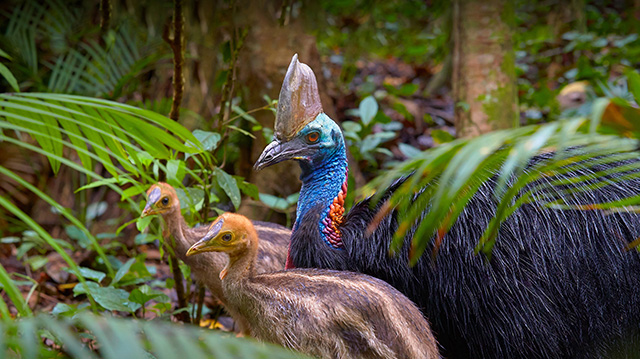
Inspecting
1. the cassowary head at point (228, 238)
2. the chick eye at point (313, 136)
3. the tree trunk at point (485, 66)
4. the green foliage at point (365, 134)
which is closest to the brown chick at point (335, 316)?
the cassowary head at point (228, 238)

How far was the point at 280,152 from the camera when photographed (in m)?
2.99

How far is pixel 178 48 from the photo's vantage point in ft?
10.6

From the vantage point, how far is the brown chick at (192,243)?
3215 millimetres

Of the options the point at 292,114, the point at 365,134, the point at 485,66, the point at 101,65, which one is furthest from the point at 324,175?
the point at 101,65

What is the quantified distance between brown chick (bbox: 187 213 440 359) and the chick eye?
0.69 meters

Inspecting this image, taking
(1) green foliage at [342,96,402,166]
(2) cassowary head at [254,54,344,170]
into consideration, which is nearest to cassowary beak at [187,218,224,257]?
(2) cassowary head at [254,54,344,170]

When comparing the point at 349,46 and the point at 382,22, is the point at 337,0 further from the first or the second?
the point at 382,22

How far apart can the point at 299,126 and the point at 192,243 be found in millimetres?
771

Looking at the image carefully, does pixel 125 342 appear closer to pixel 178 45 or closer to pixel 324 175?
pixel 324 175

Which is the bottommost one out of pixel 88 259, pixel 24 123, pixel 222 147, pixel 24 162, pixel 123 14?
pixel 88 259

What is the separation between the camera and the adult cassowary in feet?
8.43

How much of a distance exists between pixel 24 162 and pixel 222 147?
100.0 inches

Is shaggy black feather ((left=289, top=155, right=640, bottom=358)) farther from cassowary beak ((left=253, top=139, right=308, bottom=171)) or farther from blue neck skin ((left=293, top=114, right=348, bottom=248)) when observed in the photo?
cassowary beak ((left=253, top=139, right=308, bottom=171))

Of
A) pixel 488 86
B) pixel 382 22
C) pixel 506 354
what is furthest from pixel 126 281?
pixel 382 22
